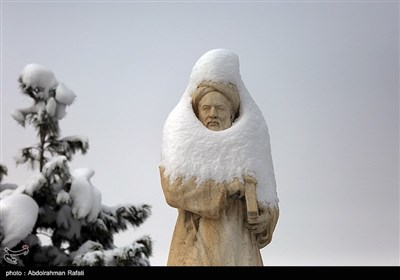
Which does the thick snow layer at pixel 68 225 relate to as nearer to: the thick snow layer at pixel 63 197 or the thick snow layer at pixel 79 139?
the thick snow layer at pixel 63 197

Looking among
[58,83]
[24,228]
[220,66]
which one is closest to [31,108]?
[58,83]

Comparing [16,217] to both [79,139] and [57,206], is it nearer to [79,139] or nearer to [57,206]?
[57,206]

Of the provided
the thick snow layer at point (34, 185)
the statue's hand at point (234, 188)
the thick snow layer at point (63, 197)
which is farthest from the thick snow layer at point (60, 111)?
the statue's hand at point (234, 188)

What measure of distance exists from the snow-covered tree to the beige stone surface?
5.01 meters

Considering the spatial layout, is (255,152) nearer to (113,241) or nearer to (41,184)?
(41,184)

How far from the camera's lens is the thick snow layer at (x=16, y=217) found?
34.5 feet

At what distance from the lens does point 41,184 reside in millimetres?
11320

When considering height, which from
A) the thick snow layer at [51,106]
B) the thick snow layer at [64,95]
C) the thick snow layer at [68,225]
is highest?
the thick snow layer at [64,95]

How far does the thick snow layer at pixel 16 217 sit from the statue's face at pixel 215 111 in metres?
5.50

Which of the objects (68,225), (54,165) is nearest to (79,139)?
(54,165)

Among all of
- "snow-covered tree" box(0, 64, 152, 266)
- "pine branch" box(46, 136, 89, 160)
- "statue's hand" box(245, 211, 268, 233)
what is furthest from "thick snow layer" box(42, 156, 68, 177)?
"statue's hand" box(245, 211, 268, 233)

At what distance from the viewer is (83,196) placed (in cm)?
1166

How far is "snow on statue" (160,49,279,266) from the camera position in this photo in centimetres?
599

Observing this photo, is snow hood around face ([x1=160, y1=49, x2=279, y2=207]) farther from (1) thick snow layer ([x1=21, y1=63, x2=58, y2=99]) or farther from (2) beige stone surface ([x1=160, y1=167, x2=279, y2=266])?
(1) thick snow layer ([x1=21, y1=63, x2=58, y2=99])
